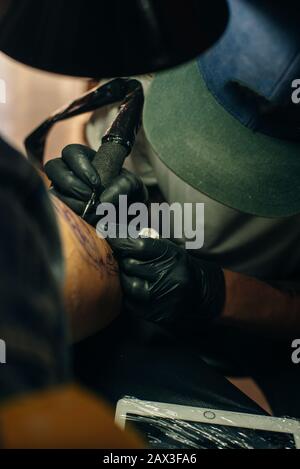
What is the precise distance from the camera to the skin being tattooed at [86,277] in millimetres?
985

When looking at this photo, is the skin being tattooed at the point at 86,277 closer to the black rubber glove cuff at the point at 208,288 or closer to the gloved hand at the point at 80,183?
the gloved hand at the point at 80,183

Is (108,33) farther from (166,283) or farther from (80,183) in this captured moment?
(166,283)

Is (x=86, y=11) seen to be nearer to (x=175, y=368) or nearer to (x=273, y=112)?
(x=273, y=112)

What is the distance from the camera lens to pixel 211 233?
154cm

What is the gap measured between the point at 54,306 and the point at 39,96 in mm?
2897

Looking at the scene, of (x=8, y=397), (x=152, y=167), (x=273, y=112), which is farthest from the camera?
(x=152, y=167)

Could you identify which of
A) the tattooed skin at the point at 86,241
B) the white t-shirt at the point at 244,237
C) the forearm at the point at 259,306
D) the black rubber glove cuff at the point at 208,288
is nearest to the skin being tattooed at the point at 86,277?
the tattooed skin at the point at 86,241

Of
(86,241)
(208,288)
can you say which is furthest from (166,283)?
(86,241)

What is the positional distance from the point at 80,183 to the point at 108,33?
37cm

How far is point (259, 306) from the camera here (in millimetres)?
1348

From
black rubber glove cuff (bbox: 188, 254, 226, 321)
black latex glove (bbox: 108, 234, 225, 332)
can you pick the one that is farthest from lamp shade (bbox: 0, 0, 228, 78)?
black rubber glove cuff (bbox: 188, 254, 226, 321)

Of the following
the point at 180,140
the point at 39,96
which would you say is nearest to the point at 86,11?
the point at 180,140

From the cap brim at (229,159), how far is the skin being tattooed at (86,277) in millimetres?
289

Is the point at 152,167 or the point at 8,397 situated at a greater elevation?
the point at 8,397
